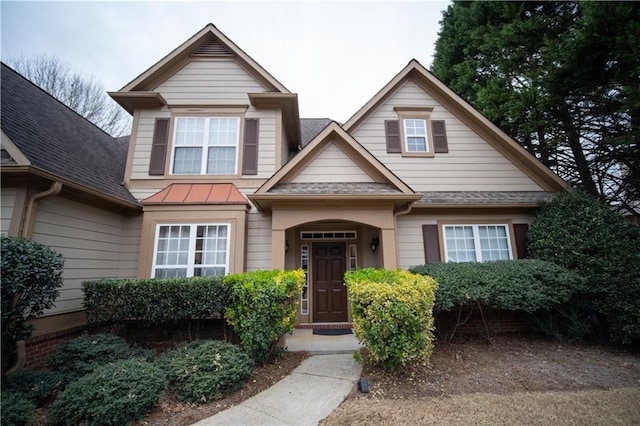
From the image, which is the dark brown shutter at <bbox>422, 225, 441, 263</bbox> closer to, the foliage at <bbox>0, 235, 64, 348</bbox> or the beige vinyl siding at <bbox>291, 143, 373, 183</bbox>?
the beige vinyl siding at <bbox>291, 143, 373, 183</bbox>

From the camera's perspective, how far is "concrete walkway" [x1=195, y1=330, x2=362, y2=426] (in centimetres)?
337

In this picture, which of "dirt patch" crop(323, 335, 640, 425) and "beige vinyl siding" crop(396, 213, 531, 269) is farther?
"beige vinyl siding" crop(396, 213, 531, 269)

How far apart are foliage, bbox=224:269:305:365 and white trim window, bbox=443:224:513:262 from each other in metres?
4.86

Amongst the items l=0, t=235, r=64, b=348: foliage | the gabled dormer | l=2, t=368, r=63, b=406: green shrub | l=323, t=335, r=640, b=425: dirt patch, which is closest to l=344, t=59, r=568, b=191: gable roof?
the gabled dormer

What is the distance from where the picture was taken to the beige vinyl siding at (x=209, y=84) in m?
7.82

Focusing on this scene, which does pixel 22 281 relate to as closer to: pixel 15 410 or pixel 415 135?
pixel 15 410

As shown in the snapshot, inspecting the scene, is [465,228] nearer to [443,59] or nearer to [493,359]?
[493,359]

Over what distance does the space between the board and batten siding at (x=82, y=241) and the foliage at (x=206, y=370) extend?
2.75 m

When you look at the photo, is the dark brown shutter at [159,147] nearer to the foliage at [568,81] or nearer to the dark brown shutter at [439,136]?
the dark brown shutter at [439,136]

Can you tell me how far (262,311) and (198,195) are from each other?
12.5 feet

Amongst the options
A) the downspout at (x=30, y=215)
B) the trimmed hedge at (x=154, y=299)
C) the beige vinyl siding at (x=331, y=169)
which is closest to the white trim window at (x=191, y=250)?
the trimmed hedge at (x=154, y=299)

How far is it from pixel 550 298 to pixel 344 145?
582 cm

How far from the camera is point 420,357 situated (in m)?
4.44

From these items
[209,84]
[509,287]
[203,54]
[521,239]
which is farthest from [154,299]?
[521,239]
